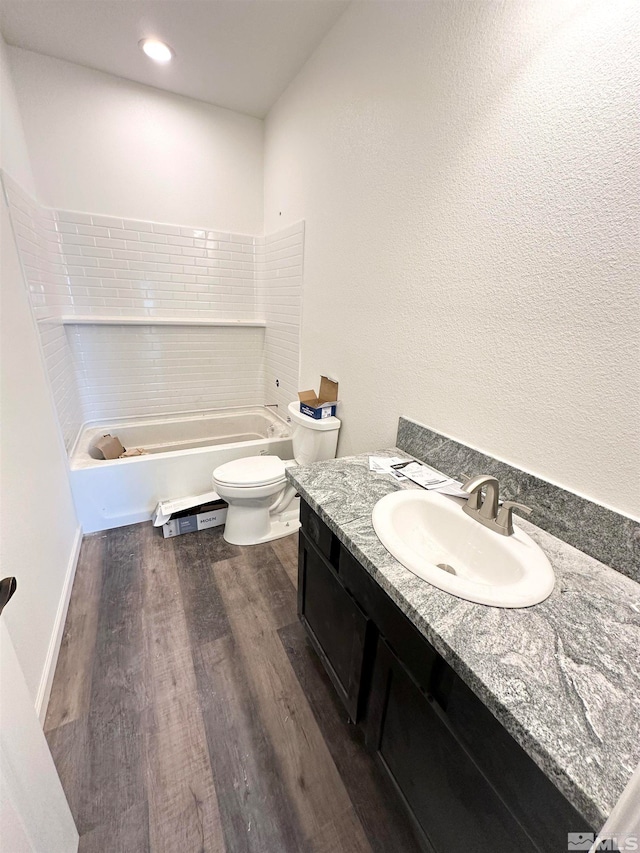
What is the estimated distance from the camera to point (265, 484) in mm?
1838

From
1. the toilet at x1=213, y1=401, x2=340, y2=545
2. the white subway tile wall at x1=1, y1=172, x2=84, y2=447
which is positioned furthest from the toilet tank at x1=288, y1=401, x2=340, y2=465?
the white subway tile wall at x1=1, y1=172, x2=84, y2=447

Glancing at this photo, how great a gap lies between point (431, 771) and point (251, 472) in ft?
4.61

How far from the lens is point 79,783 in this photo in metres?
0.99

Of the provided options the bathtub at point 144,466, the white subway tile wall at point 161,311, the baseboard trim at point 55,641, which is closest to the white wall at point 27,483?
the baseboard trim at point 55,641

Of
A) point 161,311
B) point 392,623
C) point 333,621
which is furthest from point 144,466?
point 392,623

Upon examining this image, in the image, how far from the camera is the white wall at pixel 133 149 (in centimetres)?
199

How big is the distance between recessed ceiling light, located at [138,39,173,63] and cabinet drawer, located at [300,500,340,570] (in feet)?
8.33

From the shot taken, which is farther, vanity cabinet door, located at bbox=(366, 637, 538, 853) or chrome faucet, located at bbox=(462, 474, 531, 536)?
chrome faucet, located at bbox=(462, 474, 531, 536)

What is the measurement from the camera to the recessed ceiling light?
1.77m

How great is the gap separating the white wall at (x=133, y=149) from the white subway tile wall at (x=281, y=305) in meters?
0.41

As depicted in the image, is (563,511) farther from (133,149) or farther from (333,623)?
(133,149)

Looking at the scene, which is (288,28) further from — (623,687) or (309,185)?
(623,687)

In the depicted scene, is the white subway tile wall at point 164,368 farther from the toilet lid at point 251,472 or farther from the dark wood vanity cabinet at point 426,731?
the dark wood vanity cabinet at point 426,731

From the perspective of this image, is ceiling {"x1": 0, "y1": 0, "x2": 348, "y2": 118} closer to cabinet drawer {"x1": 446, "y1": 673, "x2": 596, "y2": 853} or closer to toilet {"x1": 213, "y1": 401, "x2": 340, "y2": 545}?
toilet {"x1": 213, "y1": 401, "x2": 340, "y2": 545}
